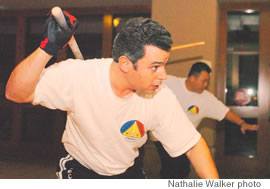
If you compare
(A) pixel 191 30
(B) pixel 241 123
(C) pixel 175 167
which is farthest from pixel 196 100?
(A) pixel 191 30

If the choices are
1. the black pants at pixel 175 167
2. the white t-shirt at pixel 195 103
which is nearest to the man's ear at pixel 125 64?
the black pants at pixel 175 167

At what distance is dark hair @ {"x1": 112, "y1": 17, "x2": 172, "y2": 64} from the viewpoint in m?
1.42

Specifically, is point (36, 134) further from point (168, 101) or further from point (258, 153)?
point (168, 101)

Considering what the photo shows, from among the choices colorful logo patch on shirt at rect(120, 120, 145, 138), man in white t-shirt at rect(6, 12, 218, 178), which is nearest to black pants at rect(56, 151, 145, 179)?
man in white t-shirt at rect(6, 12, 218, 178)

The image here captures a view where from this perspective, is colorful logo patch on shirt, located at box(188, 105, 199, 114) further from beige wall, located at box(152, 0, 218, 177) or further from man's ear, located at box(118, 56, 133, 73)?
man's ear, located at box(118, 56, 133, 73)

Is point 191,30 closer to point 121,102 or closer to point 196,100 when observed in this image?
point 196,100

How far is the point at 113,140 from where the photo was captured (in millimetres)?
1606

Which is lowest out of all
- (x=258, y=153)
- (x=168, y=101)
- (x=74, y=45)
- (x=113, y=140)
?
(x=258, y=153)

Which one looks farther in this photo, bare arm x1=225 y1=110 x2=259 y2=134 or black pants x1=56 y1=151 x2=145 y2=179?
bare arm x1=225 y1=110 x2=259 y2=134

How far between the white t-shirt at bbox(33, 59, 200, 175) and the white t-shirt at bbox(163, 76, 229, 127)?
5.59 feet

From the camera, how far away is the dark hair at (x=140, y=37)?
1.42 metres

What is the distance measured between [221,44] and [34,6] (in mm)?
2914

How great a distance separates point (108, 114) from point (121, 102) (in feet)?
0.27

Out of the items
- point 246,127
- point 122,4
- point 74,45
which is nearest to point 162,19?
point 122,4
